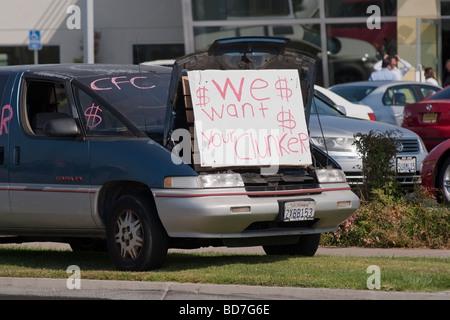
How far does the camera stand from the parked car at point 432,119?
17984 mm

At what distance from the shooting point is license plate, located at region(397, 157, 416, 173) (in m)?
15.1

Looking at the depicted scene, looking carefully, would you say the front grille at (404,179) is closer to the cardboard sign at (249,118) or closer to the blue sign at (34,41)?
the cardboard sign at (249,118)

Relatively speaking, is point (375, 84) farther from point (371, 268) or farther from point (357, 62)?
point (371, 268)

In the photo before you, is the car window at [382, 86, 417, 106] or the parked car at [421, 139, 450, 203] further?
the car window at [382, 86, 417, 106]

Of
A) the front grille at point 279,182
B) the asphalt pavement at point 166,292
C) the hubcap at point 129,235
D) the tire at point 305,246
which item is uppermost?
the front grille at point 279,182

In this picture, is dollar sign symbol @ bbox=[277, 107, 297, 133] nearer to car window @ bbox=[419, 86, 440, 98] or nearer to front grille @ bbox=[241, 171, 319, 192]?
front grille @ bbox=[241, 171, 319, 192]

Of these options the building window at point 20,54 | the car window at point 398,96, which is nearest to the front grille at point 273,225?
the car window at point 398,96

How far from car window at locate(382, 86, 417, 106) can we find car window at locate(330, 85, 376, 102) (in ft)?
1.06

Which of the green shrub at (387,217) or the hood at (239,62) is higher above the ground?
the hood at (239,62)

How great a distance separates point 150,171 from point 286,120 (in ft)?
4.45

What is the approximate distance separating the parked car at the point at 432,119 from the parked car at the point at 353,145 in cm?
195

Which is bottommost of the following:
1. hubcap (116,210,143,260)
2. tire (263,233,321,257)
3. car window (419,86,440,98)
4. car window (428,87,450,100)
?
tire (263,233,321,257)

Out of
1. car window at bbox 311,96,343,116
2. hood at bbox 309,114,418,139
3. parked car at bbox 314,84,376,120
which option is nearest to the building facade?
parked car at bbox 314,84,376,120

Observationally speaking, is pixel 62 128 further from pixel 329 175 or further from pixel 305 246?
pixel 305 246
